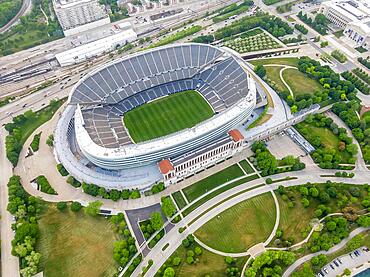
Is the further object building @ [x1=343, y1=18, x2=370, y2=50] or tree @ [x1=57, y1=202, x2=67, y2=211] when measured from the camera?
building @ [x1=343, y1=18, x2=370, y2=50]

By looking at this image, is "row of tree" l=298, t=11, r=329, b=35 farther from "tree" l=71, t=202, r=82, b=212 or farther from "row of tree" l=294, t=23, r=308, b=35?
"tree" l=71, t=202, r=82, b=212

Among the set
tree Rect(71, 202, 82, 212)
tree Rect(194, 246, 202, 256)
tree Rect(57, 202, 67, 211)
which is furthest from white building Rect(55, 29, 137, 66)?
tree Rect(194, 246, 202, 256)

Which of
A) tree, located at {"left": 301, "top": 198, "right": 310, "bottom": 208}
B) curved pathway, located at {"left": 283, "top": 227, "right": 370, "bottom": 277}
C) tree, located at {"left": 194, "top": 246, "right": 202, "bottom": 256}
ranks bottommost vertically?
curved pathway, located at {"left": 283, "top": 227, "right": 370, "bottom": 277}

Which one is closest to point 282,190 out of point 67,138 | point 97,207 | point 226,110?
point 226,110

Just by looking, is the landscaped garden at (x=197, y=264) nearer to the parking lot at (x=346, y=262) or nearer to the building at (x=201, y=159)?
the building at (x=201, y=159)

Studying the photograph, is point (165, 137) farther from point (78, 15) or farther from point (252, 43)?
point (78, 15)

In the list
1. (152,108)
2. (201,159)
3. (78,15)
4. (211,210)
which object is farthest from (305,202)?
(78,15)

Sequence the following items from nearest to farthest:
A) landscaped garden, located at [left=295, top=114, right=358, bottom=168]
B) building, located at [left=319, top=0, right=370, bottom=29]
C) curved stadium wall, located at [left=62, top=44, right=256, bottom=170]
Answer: curved stadium wall, located at [left=62, top=44, right=256, bottom=170] → landscaped garden, located at [left=295, top=114, right=358, bottom=168] → building, located at [left=319, top=0, right=370, bottom=29]
